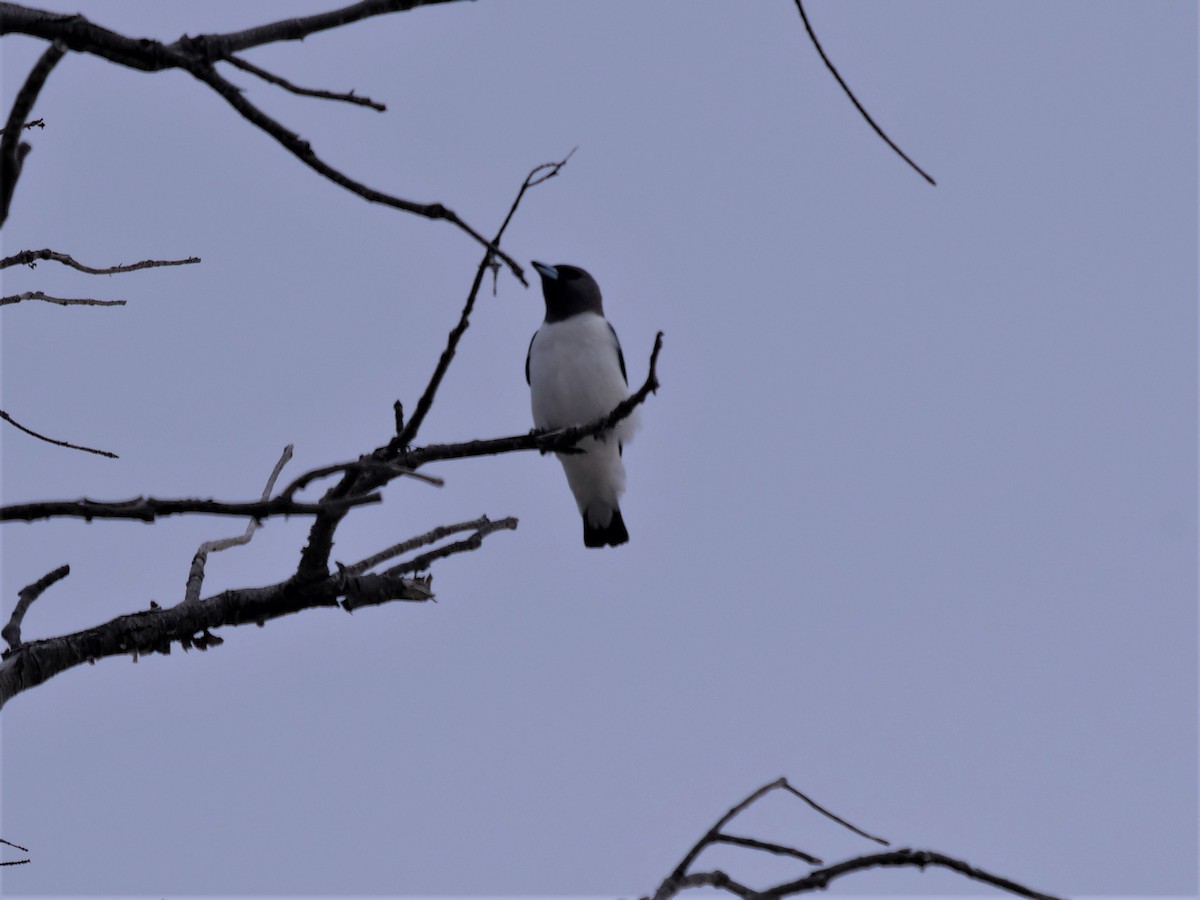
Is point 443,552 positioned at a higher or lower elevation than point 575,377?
lower

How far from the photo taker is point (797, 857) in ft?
11.2

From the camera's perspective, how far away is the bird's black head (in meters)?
9.95

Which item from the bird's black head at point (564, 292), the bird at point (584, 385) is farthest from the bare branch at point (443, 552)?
the bird's black head at point (564, 292)

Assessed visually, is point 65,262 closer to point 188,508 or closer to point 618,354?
point 188,508

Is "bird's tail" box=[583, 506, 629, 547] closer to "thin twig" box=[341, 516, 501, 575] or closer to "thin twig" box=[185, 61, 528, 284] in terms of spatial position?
"thin twig" box=[341, 516, 501, 575]

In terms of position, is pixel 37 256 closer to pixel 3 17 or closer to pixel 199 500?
pixel 3 17

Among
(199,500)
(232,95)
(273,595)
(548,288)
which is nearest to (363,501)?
(199,500)

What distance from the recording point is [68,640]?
4648 mm

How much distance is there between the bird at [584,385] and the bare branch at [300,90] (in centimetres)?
597

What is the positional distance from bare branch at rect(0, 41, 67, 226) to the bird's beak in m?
7.42

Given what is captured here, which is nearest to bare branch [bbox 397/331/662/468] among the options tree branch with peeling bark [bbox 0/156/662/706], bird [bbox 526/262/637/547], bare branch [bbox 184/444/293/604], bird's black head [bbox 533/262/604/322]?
tree branch with peeling bark [bbox 0/156/662/706]

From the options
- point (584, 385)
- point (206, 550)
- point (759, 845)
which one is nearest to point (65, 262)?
point (206, 550)

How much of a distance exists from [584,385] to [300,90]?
6.55 metres

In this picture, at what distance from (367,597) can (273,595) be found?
348 mm
